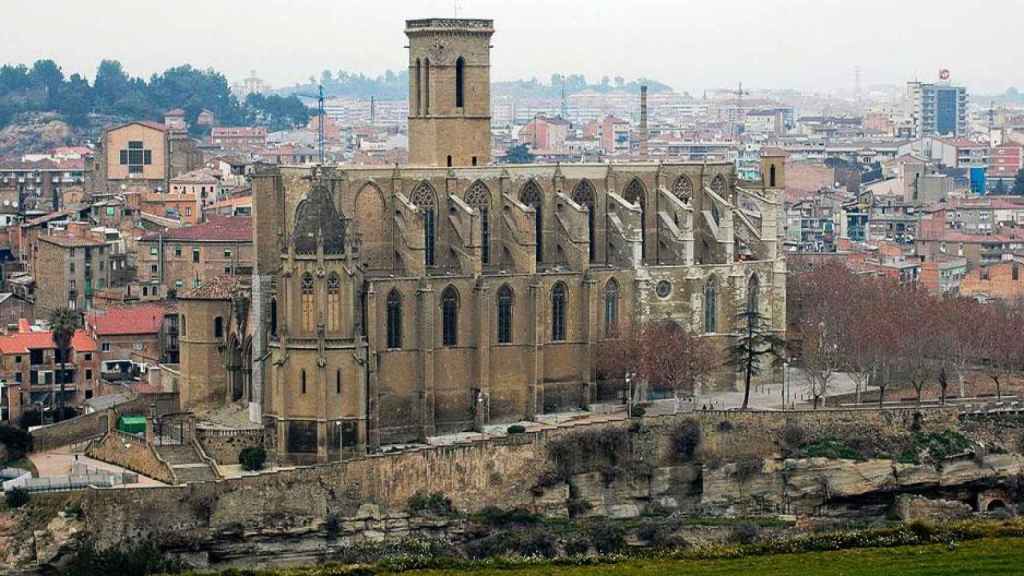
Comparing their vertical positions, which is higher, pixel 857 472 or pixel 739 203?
pixel 739 203

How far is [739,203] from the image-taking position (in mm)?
85812

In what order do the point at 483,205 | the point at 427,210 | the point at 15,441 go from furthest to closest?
the point at 483,205, the point at 427,210, the point at 15,441

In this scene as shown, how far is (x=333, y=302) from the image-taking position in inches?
2854

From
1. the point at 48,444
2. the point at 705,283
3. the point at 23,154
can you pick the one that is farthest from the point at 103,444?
the point at 23,154

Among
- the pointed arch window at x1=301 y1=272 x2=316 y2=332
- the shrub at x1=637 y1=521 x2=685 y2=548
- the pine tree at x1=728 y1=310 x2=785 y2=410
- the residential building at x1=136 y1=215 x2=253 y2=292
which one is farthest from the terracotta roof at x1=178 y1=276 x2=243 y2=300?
the residential building at x1=136 y1=215 x2=253 y2=292

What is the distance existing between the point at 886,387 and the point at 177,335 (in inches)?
920

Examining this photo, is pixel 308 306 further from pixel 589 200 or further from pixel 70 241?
pixel 70 241

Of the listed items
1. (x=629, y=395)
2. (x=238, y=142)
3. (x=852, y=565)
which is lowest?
(x=852, y=565)

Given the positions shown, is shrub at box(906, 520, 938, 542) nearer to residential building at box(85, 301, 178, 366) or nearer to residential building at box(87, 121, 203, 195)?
residential building at box(85, 301, 178, 366)

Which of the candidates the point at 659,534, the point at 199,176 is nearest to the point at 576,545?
the point at 659,534

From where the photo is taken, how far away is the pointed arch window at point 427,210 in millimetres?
76812

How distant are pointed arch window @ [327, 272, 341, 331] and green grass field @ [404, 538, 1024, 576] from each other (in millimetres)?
12944

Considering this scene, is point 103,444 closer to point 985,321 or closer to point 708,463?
point 708,463

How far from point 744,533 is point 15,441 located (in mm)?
20659
